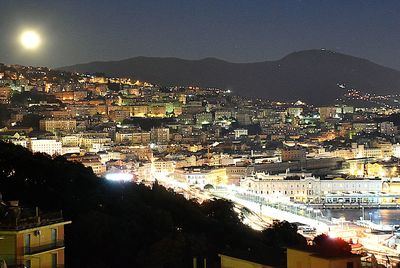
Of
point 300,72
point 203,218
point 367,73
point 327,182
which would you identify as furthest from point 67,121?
point 367,73

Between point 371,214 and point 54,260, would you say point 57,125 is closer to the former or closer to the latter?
point 371,214

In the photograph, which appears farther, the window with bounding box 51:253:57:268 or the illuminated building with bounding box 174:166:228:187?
the illuminated building with bounding box 174:166:228:187

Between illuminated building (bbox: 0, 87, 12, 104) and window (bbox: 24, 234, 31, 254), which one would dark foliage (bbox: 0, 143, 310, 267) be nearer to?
window (bbox: 24, 234, 31, 254)

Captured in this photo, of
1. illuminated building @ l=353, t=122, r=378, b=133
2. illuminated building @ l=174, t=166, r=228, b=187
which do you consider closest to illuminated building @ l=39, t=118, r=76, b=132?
illuminated building @ l=174, t=166, r=228, b=187

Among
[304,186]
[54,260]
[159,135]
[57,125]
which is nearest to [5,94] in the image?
[57,125]

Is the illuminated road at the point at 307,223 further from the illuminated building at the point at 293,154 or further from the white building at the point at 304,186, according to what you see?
the illuminated building at the point at 293,154

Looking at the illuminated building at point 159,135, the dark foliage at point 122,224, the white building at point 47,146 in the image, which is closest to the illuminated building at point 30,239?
the dark foliage at point 122,224

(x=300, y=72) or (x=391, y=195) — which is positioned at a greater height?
(x=300, y=72)

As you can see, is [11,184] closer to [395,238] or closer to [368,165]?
[395,238]
